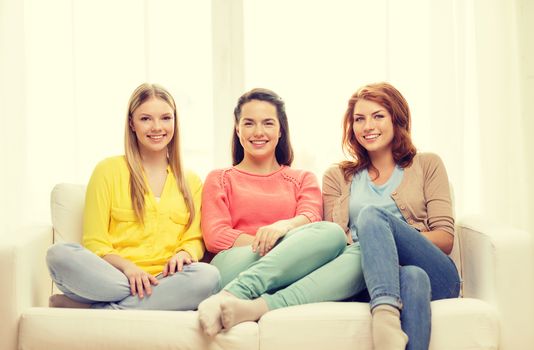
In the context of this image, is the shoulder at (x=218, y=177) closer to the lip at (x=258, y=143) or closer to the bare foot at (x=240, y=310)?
the lip at (x=258, y=143)

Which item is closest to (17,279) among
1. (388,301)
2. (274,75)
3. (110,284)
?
(110,284)

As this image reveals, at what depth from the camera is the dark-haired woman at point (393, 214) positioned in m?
1.91

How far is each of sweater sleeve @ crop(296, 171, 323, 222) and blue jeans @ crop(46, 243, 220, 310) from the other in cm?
45

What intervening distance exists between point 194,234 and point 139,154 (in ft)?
1.15

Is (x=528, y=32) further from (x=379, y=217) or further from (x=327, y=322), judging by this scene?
(x=327, y=322)

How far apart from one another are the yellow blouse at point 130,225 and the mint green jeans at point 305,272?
302 millimetres

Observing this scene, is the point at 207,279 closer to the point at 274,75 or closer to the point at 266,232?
the point at 266,232

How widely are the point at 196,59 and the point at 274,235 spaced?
134 centimetres

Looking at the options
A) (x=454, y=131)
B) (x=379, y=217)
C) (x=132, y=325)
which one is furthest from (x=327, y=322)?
(x=454, y=131)

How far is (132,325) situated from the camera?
Result: 6.43 ft

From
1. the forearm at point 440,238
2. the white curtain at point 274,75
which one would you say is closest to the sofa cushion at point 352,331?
the forearm at point 440,238

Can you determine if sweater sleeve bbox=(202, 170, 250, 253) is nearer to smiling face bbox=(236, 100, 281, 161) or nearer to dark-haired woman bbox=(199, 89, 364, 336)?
dark-haired woman bbox=(199, 89, 364, 336)

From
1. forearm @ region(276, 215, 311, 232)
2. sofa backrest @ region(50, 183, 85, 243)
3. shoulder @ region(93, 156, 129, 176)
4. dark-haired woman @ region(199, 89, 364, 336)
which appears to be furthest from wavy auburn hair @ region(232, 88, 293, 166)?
sofa backrest @ region(50, 183, 85, 243)

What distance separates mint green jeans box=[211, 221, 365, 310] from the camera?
2.06 metres
